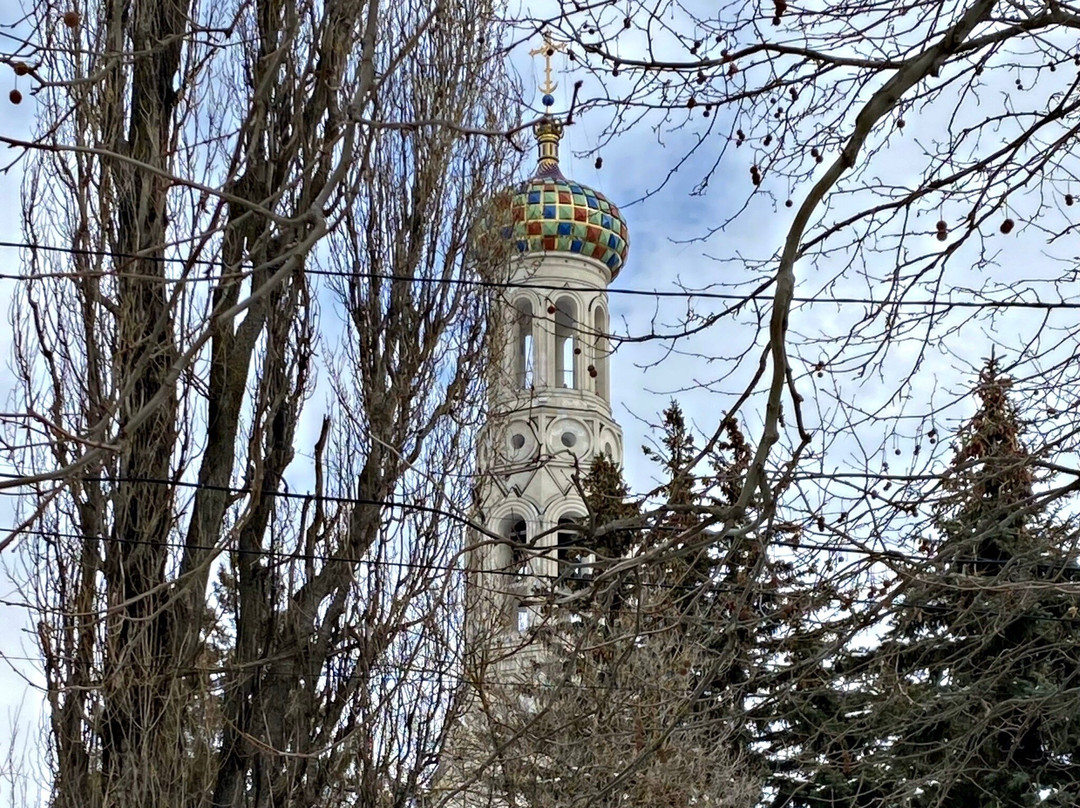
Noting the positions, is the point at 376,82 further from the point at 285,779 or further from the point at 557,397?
the point at 557,397

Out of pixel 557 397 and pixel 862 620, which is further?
pixel 557 397

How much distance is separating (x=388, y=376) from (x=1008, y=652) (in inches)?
210

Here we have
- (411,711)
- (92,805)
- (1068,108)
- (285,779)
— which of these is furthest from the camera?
(411,711)

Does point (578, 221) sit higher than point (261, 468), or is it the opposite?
point (578, 221)

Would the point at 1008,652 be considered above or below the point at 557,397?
below

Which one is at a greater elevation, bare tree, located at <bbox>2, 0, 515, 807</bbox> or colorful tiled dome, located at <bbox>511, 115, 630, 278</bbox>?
colorful tiled dome, located at <bbox>511, 115, 630, 278</bbox>

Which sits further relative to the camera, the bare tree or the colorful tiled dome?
the colorful tiled dome

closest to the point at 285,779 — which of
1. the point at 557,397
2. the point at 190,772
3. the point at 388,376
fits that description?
the point at 190,772

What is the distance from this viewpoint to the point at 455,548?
10.7 metres

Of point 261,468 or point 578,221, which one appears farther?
point 578,221

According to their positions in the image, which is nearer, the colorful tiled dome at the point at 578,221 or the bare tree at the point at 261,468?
the bare tree at the point at 261,468

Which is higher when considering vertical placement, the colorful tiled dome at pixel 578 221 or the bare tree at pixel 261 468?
the colorful tiled dome at pixel 578 221

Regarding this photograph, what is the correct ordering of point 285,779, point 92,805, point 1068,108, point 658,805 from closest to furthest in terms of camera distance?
point 1068,108 < point 92,805 < point 285,779 < point 658,805

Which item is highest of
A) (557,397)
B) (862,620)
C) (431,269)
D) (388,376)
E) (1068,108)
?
(557,397)
